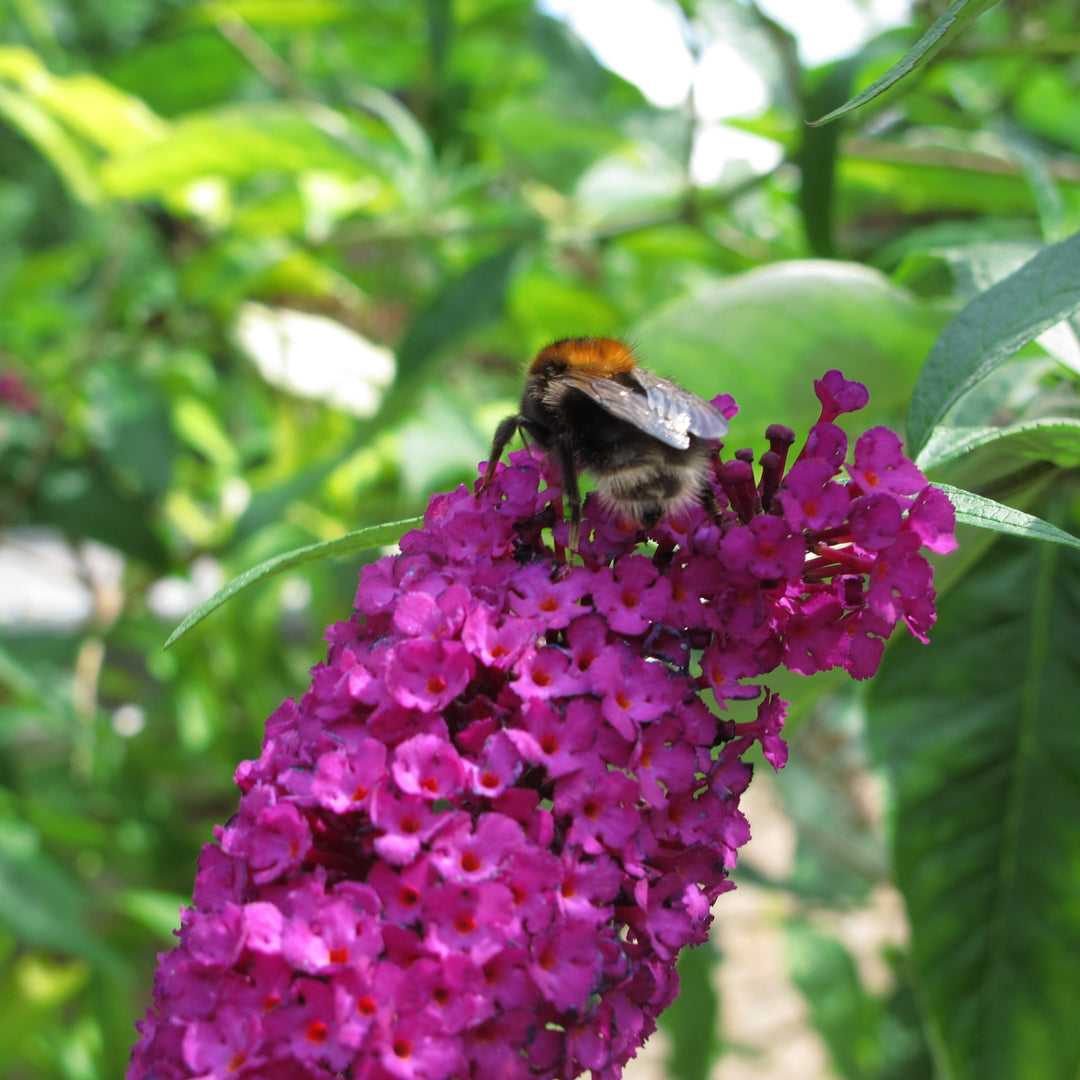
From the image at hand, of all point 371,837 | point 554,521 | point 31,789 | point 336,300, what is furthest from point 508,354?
point 371,837

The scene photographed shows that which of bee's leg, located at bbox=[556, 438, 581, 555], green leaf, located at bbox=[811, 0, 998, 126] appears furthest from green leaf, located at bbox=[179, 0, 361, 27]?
green leaf, located at bbox=[811, 0, 998, 126]

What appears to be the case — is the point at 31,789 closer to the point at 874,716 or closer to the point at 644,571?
the point at 874,716

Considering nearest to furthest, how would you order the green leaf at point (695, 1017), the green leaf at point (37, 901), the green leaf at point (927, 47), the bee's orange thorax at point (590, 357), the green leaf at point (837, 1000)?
1. the green leaf at point (927, 47)
2. the bee's orange thorax at point (590, 357)
3. the green leaf at point (37, 901)
4. the green leaf at point (695, 1017)
5. the green leaf at point (837, 1000)

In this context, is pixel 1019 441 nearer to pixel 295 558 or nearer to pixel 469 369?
pixel 295 558

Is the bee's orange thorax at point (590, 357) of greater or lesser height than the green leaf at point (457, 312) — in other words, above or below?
below

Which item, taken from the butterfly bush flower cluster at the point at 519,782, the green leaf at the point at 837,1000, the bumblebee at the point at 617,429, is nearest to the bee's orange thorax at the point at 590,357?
the bumblebee at the point at 617,429

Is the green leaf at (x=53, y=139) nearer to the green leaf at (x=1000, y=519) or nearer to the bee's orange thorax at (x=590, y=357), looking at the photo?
the bee's orange thorax at (x=590, y=357)
